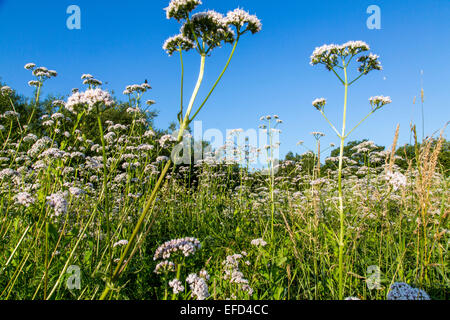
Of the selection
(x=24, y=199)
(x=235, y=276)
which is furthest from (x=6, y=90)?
(x=235, y=276)

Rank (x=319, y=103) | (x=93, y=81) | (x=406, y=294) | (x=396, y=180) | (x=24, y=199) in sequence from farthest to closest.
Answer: (x=93, y=81), (x=319, y=103), (x=24, y=199), (x=396, y=180), (x=406, y=294)

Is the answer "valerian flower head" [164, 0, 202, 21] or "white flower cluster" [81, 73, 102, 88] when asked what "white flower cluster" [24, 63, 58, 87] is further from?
"valerian flower head" [164, 0, 202, 21]

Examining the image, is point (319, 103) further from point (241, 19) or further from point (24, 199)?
point (24, 199)

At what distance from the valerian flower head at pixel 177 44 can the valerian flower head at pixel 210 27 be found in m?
0.16

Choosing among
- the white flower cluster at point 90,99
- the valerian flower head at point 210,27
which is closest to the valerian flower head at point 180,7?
the valerian flower head at point 210,27

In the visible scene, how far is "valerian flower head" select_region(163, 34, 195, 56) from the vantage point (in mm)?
2544

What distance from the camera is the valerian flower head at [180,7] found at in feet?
7.51

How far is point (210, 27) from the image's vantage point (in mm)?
2322

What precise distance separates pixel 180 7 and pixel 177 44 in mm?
378

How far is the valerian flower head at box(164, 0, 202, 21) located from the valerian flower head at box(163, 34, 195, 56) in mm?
191

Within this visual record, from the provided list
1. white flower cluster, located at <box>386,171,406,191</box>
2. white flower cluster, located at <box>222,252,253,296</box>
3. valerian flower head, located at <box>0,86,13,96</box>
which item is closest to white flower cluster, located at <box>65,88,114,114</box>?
white flower cluster, located at <box>222,252,253,296</box>

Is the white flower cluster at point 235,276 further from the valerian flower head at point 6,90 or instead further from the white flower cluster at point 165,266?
the valerian flower head at point 6,90

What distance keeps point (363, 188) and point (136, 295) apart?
442 centimetres
